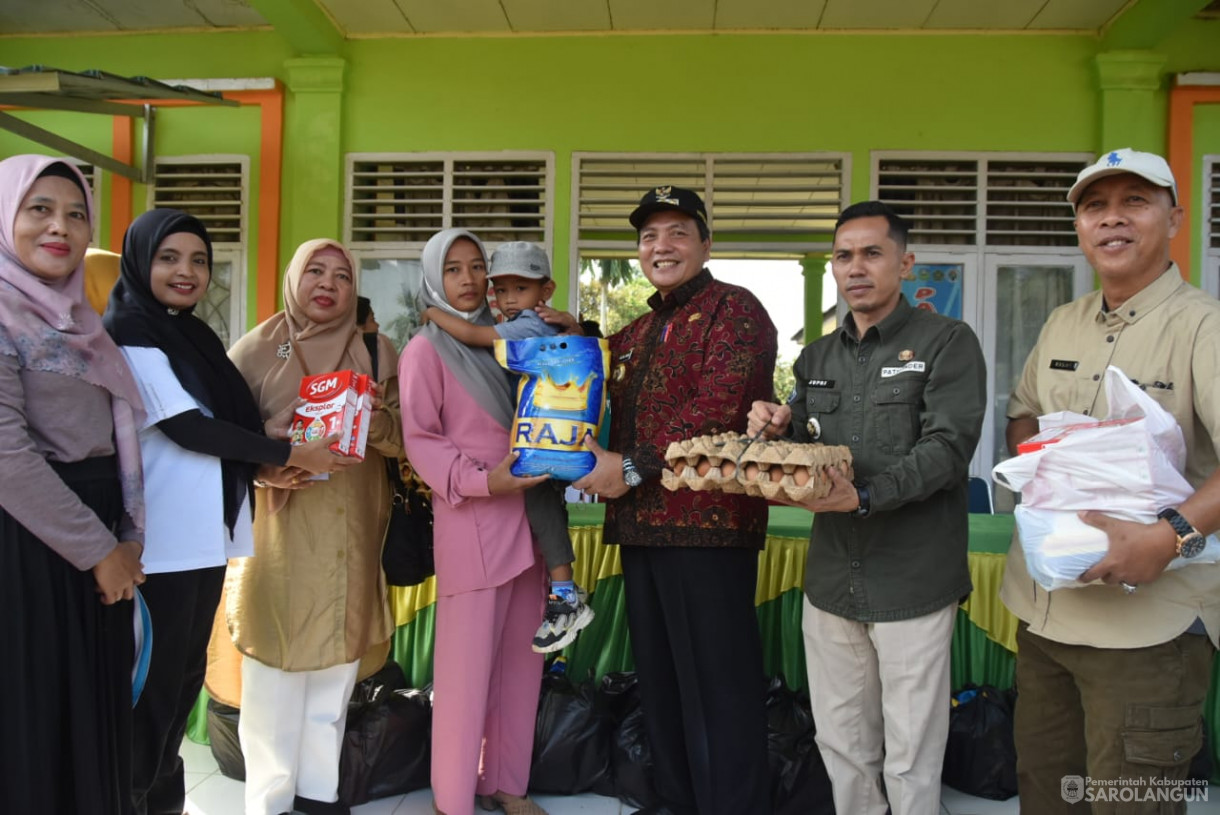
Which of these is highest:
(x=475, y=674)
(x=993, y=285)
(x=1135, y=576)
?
(x=993, y=285)

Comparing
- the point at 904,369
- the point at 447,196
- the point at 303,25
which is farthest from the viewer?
the point at 447,196

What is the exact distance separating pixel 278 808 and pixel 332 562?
0.70m

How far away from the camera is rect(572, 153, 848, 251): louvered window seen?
4.78 m

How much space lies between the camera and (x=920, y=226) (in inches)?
189

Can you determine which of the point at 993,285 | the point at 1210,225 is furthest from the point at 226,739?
the point at 1210,225

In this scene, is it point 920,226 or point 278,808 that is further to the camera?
point 920,226

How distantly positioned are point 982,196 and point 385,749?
4.41 meters

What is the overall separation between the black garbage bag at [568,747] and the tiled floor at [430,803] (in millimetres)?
54

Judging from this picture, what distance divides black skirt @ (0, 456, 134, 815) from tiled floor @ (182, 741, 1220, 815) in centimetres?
84

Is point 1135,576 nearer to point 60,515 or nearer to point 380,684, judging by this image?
point 60,515

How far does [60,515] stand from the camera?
1510 mm

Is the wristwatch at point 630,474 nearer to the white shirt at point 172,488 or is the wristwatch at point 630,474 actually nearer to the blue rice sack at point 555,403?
the blue rice sack at point 555,403

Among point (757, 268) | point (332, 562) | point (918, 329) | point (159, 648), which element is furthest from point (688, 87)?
point (757, 268)

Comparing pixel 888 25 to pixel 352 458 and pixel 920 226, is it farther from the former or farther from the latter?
pixel 352 458
